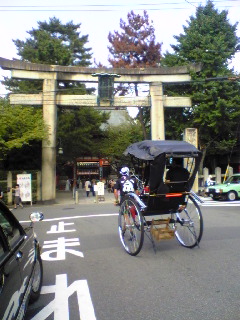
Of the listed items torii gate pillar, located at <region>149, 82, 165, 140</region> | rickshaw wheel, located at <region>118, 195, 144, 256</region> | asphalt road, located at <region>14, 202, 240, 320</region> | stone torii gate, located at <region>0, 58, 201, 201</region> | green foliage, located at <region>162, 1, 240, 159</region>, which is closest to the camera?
asphalt road, located at <region>14, 202, 240, 320</region>

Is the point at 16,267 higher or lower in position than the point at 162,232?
higher

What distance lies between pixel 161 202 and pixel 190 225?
0.82 m

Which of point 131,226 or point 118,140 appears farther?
point 118,140

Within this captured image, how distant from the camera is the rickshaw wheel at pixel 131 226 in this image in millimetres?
6402

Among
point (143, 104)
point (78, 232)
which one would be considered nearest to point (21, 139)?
point (143, 104)

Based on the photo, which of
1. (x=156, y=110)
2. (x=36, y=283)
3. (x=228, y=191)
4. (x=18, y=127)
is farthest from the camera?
(x=156, y=110)

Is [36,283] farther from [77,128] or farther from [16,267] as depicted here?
[77,128]

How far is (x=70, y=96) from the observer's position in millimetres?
22781

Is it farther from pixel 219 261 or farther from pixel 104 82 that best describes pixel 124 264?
pixel 104 82

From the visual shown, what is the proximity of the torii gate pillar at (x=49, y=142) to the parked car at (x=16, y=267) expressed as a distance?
18.0 m

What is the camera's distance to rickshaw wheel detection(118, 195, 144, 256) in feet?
21.0

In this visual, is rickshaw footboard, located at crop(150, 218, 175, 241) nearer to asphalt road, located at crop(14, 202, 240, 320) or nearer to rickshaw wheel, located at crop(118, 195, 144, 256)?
asphalt road, located at crop(14, 202, 240, 320)

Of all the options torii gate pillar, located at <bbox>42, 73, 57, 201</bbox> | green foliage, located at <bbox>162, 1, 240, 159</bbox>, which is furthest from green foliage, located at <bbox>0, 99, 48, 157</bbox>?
green foliage, located at <bbox>162, 1, 240, 159</bbox>

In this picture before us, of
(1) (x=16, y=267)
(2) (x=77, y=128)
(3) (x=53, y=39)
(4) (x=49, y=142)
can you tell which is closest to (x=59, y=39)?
(3) (x=53, y=39)
